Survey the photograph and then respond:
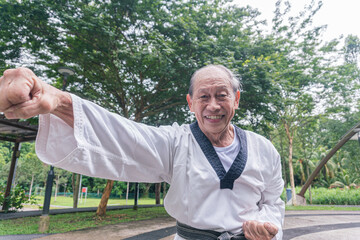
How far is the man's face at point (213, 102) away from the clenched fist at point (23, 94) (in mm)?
885

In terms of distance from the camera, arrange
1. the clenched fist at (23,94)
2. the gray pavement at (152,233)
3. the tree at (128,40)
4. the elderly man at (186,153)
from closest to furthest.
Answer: the clenched fist at (23,94)
the elderly man at (186,153)
the gray pavement at (152,233)
the tree at (128,40)

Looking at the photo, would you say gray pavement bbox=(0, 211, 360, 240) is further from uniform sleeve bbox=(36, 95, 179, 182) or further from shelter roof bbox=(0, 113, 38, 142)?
uniform sleeve bbox=(36, 95, 179, 182)

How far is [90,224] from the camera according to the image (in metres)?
7.82

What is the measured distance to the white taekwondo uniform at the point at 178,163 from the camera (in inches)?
40.2

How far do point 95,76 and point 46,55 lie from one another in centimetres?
180

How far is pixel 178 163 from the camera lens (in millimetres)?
1316

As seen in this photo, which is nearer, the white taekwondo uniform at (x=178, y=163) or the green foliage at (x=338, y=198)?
the white taekwondo uniform at (x=178, y=163)

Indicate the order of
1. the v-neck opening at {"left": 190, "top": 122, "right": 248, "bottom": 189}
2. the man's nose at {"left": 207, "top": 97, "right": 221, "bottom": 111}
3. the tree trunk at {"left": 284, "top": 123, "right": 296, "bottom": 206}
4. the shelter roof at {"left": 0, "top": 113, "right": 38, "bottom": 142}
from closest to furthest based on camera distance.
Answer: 1. the v-neck opening at {"left": 190, "top": 122, "right": 248, "bottom": 189}
2. the man's nose at {"left": 207, "top": 97, "right": 221, "bottom": 111}
3. the shelter roof at {"left": 0, "top": 113, "right": 38, "bottom": 142}
4. the tree trunk at {"left": 284, "top": 123, "right": 296, "bottom": 206}

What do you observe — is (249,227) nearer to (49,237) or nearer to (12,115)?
(12,115)

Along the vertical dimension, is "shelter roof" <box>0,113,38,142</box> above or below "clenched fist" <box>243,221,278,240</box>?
above

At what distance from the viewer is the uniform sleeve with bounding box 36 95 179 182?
985 millimetres

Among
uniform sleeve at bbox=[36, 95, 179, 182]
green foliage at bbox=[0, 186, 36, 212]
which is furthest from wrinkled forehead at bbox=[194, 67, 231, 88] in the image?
green foliage at bbox=[0, 186, 36, 212]

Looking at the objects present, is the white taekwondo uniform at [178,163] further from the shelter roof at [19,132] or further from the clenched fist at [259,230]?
the shelter roof at [19,132]

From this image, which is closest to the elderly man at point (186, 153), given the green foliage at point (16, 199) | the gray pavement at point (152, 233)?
the gray pavement at point (152, 233)
